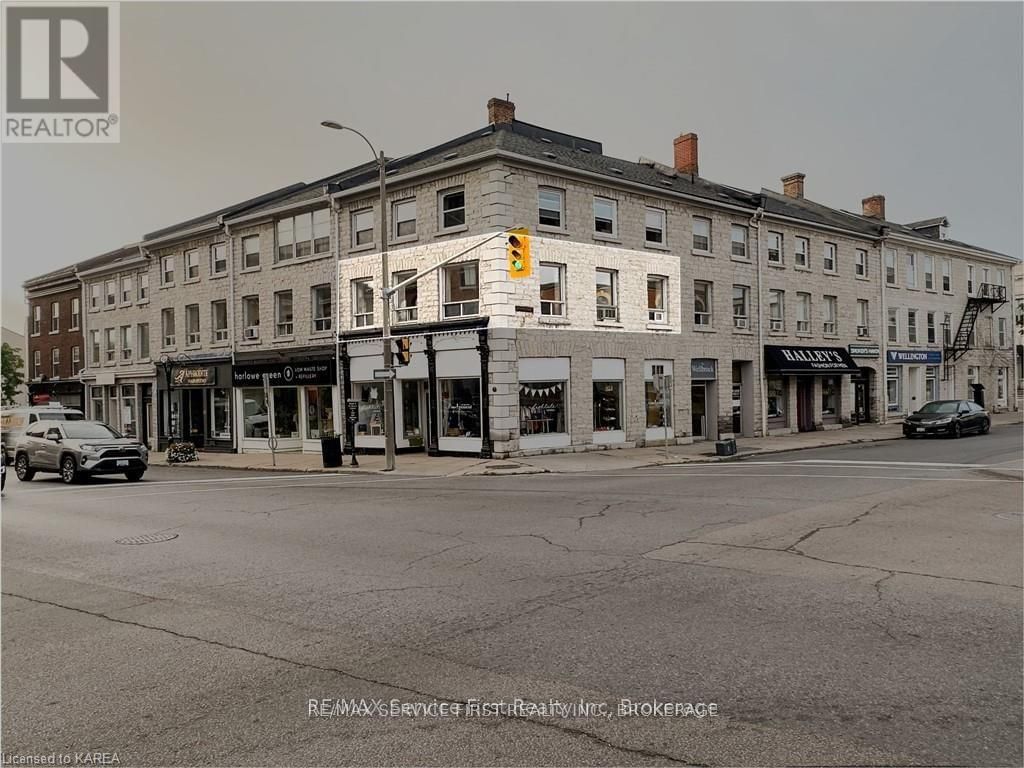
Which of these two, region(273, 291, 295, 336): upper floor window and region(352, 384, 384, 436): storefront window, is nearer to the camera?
region(352, 384, 384, 436): storefront window

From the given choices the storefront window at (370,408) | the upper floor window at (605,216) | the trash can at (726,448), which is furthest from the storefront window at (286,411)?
the trash can at (726,448)

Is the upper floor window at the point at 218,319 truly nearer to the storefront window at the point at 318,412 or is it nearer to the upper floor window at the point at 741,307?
the storefront window at the point at 318,412

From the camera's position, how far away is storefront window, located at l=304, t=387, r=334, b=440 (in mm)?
28719

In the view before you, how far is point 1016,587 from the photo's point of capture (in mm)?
6602

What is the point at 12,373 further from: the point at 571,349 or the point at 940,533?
the point at 940,533

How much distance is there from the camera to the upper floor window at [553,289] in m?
24.2

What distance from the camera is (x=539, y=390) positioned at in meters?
24.0

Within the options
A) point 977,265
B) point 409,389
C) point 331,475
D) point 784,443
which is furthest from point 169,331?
point 977,265

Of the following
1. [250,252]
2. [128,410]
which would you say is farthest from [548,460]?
[128,410]

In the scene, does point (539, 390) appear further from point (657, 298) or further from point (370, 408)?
point (370, 408)

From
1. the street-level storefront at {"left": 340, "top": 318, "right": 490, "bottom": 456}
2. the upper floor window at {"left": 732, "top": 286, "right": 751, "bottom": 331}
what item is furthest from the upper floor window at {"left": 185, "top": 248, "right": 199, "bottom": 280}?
the upper floor window at {"left": 732, "top": 286, "right": 751, "bottom": 331}

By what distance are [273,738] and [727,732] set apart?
2.41 meters

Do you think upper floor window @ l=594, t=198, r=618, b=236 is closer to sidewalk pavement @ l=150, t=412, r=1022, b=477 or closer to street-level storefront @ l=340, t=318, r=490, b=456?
street-level storefront @ l=340, t=318, r=490, b=456

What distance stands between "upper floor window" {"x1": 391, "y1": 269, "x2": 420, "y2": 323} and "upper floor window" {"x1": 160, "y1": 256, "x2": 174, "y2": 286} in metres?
15.5
